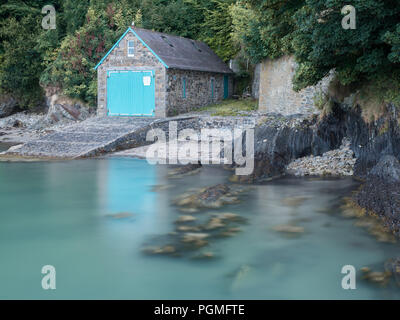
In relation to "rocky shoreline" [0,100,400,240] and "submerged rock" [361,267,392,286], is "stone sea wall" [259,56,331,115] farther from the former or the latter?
"submerged rock" [361,267,392,286]

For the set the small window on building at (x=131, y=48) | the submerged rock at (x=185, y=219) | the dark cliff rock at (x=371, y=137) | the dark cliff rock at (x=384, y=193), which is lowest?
the submerged rock at (x=185, y=219)

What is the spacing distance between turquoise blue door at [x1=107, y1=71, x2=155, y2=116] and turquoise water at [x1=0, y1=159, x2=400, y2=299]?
10.8 meters

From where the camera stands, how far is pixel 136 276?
822 centimetres

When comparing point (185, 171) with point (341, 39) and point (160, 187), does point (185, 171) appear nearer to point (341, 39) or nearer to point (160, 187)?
point (160, 187)

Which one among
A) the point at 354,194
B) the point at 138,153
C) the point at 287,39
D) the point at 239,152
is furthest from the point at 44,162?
the point at 354,194

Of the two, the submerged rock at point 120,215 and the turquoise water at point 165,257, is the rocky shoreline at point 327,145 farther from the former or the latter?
the submerged rock at point 120,215

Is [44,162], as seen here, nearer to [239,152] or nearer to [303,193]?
[239,152]

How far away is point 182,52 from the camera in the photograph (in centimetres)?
2831

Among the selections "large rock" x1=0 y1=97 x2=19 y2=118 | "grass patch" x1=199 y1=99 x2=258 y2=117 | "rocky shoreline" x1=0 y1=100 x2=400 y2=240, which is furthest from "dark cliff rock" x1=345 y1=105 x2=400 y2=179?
"large rock" x1=0 y1=97 x2=19 y2=118

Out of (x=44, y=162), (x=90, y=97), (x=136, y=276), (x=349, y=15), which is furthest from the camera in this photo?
(x=90, y=97)

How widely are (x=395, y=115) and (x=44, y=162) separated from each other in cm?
1291

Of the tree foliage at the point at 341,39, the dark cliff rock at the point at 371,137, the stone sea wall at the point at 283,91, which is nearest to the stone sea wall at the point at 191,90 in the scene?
the stone sea wall at the point at 283,91

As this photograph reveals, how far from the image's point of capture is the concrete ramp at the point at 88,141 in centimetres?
2139

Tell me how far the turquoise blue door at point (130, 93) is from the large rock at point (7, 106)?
11.9 meters
